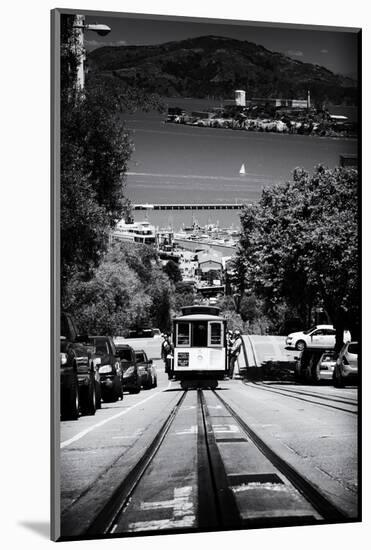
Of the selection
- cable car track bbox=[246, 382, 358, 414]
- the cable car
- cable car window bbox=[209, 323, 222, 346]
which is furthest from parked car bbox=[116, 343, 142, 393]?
cable car track bbox=[246, 382, 358, 414]

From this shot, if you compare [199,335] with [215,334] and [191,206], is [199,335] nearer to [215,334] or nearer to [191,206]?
[215,334]

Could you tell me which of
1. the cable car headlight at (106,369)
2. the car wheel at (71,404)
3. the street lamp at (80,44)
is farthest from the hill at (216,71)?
the car wheel at (71,404)

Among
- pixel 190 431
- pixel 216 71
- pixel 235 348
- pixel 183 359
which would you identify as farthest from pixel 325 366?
pixel 216 71

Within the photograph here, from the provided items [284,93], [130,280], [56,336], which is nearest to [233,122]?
[284,93]

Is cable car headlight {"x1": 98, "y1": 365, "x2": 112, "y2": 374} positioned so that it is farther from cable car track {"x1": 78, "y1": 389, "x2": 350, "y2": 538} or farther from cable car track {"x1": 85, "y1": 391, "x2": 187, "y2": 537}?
cable car track {"x1": 85, "y1": 391, "x2": 187, "y2": 537}

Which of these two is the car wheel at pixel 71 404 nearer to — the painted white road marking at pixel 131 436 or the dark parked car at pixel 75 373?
the dark parked car at pixel 75 373

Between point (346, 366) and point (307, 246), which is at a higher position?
point (307, 246)
